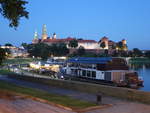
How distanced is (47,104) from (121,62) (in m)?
30.9

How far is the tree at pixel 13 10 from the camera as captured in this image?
16844 millimetres

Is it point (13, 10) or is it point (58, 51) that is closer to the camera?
point (13, 10)

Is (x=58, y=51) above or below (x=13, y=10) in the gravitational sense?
above

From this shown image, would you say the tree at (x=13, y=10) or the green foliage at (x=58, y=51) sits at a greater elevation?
the green foliage at (x=58, y=51)

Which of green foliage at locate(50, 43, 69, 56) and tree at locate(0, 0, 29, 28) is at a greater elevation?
green foliage at locate(50, 43, 69, 56)

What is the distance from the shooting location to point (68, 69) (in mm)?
50156

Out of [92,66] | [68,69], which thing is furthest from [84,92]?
[68,69]

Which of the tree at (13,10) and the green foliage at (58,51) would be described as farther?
the green foliage at (58,51)

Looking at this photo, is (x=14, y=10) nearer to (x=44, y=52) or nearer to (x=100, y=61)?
(x=100, y=61)

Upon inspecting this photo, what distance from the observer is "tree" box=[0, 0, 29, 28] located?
1684 centimetres

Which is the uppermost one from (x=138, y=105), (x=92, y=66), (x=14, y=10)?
(x=14, y=10)

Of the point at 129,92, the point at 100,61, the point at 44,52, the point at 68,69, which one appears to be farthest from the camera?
the point at 44,52

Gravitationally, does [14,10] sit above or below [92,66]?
above

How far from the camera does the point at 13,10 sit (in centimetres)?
1722
